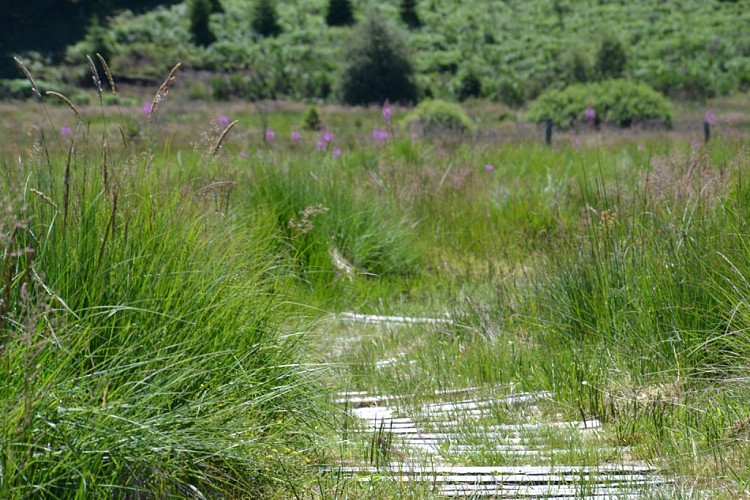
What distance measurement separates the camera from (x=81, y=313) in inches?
98.2

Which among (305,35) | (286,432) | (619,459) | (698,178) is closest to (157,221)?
(286,432)

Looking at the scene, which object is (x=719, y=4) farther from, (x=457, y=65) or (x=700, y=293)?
(x=700, y=293)

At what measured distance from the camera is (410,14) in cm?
Result: 5100

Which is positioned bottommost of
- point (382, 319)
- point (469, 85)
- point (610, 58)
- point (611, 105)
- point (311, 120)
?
point (469, 85)

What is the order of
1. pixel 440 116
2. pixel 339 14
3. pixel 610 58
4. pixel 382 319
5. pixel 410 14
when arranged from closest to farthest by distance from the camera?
pixel 382 319 < pixel 440 116 < pixel 610 58 < pixel 339 14 < pixel 410 14

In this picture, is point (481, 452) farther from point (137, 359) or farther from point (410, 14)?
point (410, 14)

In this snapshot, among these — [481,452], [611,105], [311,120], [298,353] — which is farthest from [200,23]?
[481,452]

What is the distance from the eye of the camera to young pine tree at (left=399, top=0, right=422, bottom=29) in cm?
5034

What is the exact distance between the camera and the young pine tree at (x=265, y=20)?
151 feet

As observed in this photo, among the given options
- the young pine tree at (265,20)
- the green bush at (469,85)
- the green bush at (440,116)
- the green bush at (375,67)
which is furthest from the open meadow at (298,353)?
the young pine tree at (265,20)

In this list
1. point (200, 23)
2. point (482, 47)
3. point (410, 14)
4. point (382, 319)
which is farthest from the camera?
point (410, 14)

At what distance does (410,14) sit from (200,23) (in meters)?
13.3

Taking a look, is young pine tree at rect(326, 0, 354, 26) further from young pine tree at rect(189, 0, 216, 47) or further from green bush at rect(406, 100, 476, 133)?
green bush at rect(406, 100, 476, 133)

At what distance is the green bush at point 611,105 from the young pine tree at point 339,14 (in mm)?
27174
